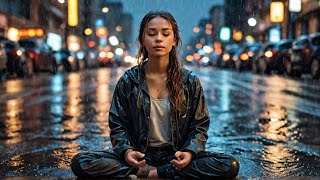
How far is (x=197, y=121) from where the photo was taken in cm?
361

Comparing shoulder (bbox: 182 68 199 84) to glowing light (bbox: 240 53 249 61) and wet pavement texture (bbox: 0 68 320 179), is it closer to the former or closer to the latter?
wet pavement texture (bbox: 0 68 320 179)

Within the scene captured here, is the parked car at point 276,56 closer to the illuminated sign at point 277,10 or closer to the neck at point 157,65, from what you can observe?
the illuminated sign at point 277,10

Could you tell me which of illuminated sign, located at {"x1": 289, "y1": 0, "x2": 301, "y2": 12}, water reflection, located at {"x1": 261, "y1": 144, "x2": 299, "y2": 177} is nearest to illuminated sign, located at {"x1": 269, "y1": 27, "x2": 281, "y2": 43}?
illuminated sign, located at {"x1": 289, "y1": 0, "x2": 301, "y2": 12}

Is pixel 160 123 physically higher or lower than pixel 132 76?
lower

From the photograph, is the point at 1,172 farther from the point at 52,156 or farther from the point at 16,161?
the point at 52,156

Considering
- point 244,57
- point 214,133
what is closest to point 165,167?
point 214,133

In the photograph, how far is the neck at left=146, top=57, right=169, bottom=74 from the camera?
3695mm

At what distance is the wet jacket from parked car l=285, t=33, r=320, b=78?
1592 cm

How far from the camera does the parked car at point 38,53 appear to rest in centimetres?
2423

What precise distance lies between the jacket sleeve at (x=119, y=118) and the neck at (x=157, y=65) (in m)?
0.20

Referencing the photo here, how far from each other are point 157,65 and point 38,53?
2153 cm

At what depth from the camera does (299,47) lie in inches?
811

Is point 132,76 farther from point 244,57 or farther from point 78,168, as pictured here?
point 244,57

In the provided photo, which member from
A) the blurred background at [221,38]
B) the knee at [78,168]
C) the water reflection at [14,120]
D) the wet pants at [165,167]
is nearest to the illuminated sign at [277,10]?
the blurred background at [221,38]
